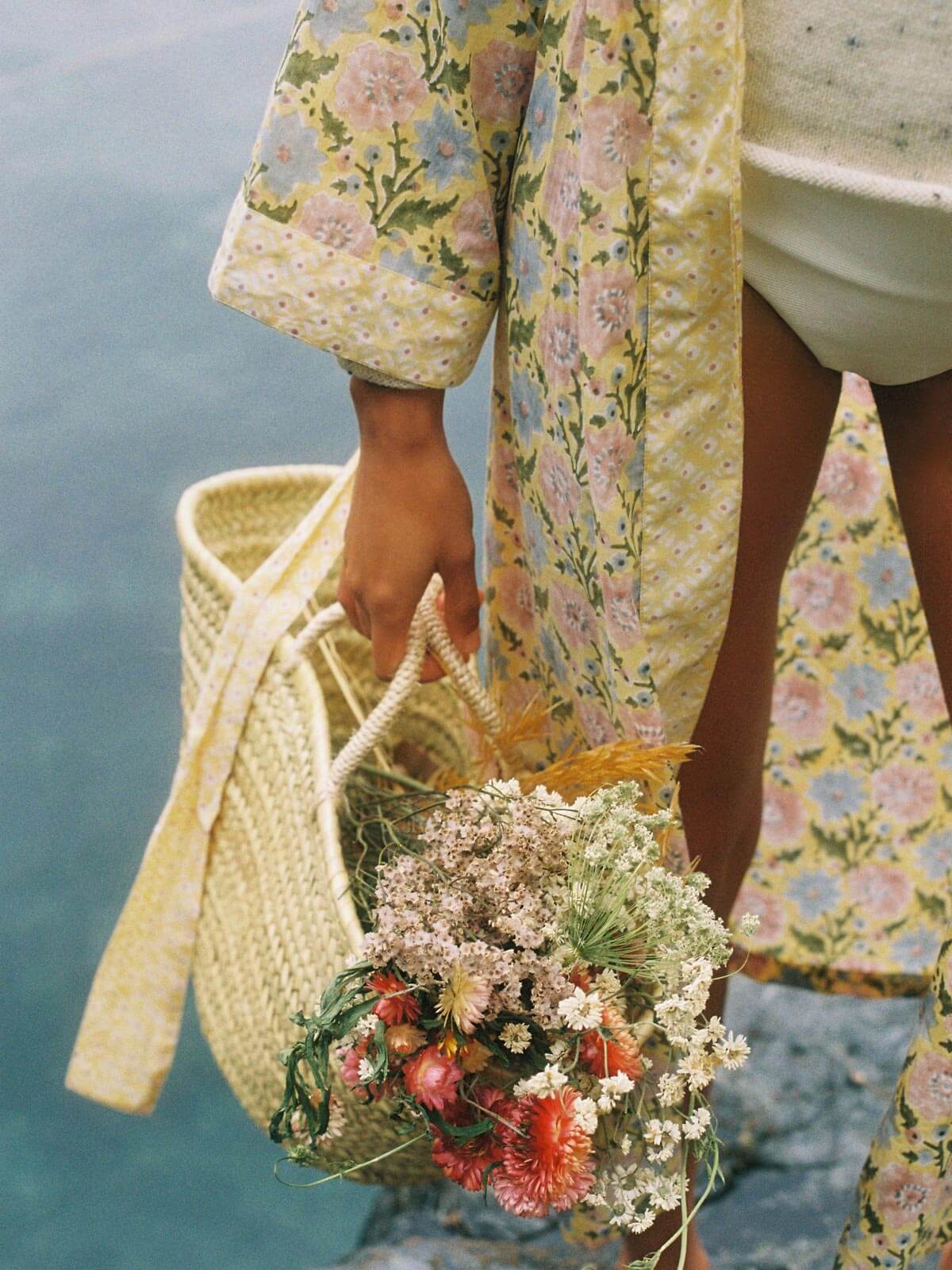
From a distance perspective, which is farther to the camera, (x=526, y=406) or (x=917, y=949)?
(x=917, y=949)

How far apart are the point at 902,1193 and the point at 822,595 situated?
622 mm

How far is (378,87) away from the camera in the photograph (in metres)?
0.73

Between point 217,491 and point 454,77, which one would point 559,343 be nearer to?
point 454,77

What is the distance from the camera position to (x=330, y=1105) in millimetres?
702

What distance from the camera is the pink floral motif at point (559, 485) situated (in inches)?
31.5

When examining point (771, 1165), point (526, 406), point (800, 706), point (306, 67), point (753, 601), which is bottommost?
point (771, 1165)

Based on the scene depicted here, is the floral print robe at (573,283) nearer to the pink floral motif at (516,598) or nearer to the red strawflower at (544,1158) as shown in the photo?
the pink floral motif at (516,598)

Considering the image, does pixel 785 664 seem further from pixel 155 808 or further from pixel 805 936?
pixel 155 808

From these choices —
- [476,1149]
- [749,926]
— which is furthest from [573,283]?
[476,1149]

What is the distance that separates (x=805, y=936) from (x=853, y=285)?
0.87 meters

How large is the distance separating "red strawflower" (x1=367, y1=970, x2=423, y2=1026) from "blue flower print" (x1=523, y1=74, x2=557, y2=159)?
1.52ft

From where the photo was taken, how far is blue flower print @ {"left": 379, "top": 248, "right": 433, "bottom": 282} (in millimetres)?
763

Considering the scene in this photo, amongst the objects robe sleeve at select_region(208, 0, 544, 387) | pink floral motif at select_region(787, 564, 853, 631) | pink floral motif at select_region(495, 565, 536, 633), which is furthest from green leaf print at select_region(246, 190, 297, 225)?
pink floral motif at select_region(787, 564, 853, 631)

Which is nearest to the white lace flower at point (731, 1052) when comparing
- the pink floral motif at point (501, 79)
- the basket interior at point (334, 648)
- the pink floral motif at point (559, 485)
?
the pink floral motif at point (559, 485)
